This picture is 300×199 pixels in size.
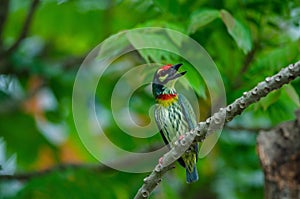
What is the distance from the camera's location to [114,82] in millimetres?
2770

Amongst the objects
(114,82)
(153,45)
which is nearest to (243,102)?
(153,45)

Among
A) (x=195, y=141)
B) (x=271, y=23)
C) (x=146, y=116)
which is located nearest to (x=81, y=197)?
(x=146, y=116)

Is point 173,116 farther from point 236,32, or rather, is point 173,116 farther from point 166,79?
point 236,32

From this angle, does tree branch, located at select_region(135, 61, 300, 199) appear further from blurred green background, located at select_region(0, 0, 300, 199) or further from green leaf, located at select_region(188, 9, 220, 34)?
green leaf, located at select_region(188, 9, 220, 34)

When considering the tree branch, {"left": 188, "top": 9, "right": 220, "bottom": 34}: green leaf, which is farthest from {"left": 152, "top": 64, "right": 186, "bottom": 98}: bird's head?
{"left": 188, "top": 9, "right": 220, "bottom": 34}: green leaf

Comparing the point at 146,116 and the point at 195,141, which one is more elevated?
the point at 195,141

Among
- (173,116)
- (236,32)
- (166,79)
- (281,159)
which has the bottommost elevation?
(281,159)

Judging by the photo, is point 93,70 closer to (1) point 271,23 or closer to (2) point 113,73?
(2) point 113,73

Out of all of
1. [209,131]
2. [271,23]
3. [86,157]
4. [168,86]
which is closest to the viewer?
[209,131]

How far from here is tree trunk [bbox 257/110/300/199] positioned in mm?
1837

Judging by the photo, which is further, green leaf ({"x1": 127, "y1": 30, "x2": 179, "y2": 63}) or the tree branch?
green leaf ({"x1": 127, "y1": 30, "x2": 179, "y2": 63})

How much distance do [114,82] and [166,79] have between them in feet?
4.32

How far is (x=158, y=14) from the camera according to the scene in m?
2.29

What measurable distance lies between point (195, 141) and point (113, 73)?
4.93 feet
